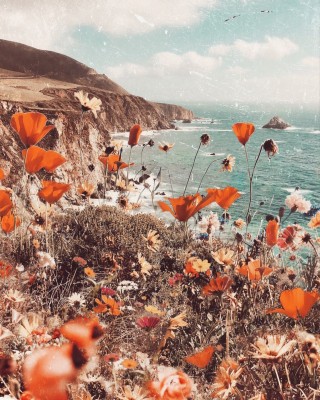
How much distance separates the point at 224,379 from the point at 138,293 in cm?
151

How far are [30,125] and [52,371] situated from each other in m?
1.25

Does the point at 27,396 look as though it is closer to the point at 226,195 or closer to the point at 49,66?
the point at 226,195

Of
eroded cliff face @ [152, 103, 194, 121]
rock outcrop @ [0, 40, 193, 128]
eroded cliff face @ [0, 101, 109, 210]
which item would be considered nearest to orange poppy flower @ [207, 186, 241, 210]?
eroded cliff face @ [0, 101, 109, 210]

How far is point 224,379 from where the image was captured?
108cm

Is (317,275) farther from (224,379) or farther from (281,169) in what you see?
(281,169)

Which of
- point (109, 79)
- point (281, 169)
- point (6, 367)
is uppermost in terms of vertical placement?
point (109, 79)

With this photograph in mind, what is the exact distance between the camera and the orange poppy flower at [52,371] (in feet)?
2.93

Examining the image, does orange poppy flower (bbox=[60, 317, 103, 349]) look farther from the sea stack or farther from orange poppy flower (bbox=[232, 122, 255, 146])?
the sea stack

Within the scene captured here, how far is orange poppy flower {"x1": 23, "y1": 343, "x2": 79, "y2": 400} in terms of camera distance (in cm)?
89

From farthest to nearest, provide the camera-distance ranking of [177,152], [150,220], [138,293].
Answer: [177,152], [150,220], [138,293]

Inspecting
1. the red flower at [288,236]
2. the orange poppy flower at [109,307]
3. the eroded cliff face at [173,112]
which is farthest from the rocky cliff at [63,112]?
the red flower at [288,236]

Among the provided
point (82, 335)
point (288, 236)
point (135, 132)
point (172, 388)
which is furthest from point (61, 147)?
point (172, 388)

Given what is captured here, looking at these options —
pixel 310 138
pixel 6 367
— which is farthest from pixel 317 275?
pixel 310 138

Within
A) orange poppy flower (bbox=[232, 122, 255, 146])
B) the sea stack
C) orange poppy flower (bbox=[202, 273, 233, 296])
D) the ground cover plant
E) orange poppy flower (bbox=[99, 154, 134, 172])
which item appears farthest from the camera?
the sea stack
